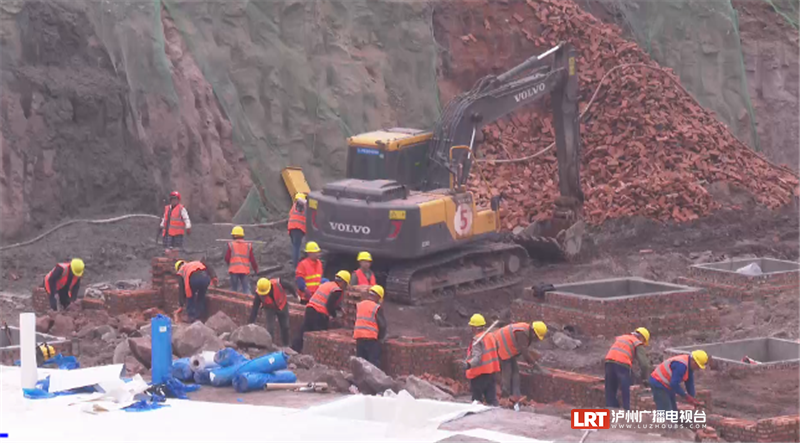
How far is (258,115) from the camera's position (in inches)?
1054

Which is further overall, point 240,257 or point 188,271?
point 240,257

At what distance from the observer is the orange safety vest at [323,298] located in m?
16.2

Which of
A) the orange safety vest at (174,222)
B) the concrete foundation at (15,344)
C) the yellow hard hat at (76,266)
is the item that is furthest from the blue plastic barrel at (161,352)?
the orange safety vest at (174,222)

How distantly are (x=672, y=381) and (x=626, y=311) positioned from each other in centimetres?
512

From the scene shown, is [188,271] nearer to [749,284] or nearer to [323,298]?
[323,298]

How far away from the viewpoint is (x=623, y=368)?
13.4m

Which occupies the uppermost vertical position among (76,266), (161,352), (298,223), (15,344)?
(298,223)

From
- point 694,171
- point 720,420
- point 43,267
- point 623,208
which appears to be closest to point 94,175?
point 43,267

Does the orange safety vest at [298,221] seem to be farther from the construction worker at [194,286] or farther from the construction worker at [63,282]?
the construction worker at [63,282]

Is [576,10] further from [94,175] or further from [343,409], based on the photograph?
[343,409]

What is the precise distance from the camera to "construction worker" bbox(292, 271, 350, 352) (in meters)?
16.2

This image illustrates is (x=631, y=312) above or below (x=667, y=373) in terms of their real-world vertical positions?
above

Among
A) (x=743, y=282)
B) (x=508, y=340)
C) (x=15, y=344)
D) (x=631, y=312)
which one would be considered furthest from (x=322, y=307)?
(x=743, y=282)

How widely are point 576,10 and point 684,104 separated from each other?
3922mm
